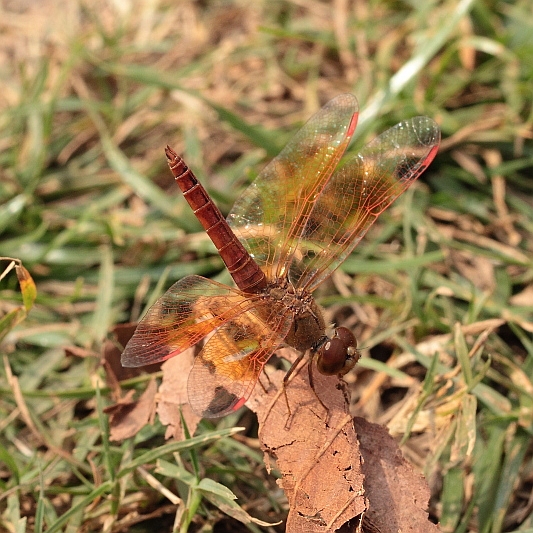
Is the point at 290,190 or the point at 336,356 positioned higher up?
the point at 290,190

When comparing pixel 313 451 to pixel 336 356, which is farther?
pixel 336 356

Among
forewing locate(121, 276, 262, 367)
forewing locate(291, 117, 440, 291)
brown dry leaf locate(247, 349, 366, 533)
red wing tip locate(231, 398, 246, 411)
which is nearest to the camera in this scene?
brown dry leaf locate(247, 349, 366, 533)

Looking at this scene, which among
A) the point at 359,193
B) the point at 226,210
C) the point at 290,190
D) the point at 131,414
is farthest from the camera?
the point at 226,210

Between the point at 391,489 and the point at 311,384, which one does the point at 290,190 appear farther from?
the point at 391,489

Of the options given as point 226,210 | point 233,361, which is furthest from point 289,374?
point 226,210

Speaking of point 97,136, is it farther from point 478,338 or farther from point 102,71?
point 478,338

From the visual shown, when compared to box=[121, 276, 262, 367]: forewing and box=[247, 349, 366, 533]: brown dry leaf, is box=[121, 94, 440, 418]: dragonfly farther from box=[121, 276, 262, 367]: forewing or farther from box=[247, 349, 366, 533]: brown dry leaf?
box=[247, 349, 366, 533]: brown dry leaf

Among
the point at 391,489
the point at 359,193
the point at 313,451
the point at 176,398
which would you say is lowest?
the point at 391,489

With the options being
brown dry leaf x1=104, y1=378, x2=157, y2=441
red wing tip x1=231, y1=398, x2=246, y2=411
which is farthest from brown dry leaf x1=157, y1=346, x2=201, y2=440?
red wing tip x1=231, y1=398, x2=246, y2=411

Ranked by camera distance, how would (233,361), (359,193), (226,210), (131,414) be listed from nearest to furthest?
(233,361), (131,414), (359,193), (226,210)
